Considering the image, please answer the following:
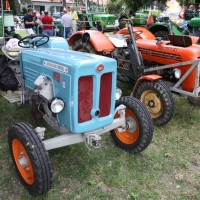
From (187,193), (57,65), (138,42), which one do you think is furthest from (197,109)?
(57,65)

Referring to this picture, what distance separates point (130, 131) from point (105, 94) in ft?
2.61

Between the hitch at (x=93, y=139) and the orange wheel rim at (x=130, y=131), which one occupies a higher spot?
the hitch at (x=93, y=139)

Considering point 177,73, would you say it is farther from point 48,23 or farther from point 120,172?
point 48,23

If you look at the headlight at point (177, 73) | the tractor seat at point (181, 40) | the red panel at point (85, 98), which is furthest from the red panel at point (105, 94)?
the tractor seat at point (181, 40)

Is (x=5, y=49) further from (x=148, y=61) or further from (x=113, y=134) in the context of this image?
(x=148, y=61)

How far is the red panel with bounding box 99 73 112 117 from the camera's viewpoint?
90.8 inches

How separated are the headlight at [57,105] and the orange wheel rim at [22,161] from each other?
1.39 ft

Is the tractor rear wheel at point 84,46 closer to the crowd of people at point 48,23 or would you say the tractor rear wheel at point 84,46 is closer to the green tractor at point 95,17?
the crowd of people at point 48,23

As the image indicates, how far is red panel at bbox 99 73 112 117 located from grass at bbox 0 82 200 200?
664mm

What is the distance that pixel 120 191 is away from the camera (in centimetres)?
243

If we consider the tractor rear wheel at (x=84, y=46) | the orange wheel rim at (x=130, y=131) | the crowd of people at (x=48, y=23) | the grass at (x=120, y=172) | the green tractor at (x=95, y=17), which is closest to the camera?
the grass at (x=120, y=172)

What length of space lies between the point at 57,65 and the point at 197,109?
112 inches

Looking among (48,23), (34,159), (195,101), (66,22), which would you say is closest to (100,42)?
(195,101)

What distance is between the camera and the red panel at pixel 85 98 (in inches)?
84.8
